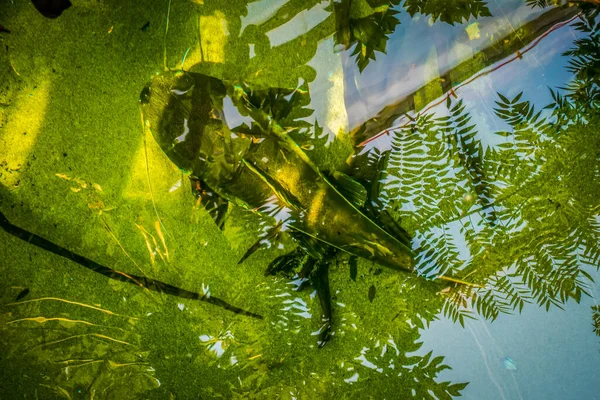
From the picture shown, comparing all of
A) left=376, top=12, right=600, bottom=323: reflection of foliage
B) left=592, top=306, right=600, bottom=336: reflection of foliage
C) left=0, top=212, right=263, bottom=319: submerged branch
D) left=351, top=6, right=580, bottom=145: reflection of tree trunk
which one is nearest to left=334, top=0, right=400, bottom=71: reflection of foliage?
left=351, top=6, right=580, bottom=145: reflection of tree trunk

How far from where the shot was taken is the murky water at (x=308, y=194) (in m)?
1.41

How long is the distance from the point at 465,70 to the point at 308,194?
2.50 ft

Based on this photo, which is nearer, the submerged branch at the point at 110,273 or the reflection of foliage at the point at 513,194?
the reflection of foliage at the point at 513,194

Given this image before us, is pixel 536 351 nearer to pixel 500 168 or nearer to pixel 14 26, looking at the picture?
pixel 500 168

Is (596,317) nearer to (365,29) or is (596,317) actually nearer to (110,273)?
(365,29)

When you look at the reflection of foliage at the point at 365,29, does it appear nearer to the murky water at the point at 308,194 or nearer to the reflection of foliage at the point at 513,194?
the murky water at the point at 308,194

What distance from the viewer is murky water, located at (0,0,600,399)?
1413mm

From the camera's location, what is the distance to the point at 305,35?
57.5 inches

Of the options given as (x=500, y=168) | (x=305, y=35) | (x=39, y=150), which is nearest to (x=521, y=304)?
(x=500, y=168)

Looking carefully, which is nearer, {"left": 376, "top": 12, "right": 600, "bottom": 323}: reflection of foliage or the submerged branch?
{"left": 376, "top": 12, "right": 600, "bottom": 323}: reflection of foliage

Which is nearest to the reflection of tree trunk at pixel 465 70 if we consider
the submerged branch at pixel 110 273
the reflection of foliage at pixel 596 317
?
the submerged branch at pixel 110 273

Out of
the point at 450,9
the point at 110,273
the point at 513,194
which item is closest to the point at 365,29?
the point at 450,9

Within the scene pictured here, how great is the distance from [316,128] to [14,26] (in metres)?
1.22

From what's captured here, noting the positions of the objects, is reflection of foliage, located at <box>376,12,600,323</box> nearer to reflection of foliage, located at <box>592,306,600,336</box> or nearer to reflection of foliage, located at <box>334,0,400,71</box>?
reflection of foliage, located at <box>592,306,600,336</box>
